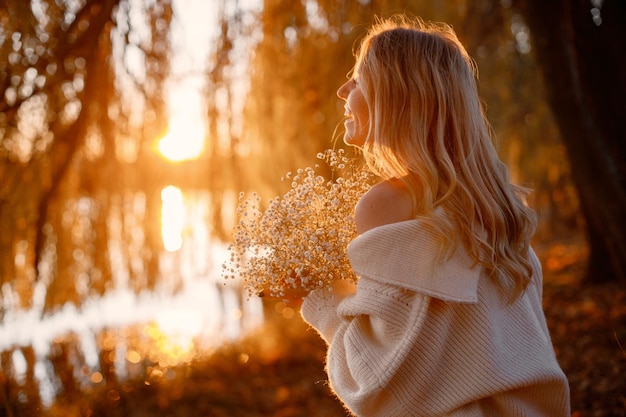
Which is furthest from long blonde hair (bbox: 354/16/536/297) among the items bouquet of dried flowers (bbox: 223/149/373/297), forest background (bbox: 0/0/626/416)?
forest background (bbox: 0/0/626/416)

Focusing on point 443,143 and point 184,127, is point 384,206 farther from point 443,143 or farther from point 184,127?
point 184,127

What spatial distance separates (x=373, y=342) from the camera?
1521 mm

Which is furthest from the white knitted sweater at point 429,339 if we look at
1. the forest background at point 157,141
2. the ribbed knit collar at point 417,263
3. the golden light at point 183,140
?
the golden light at point 183,140

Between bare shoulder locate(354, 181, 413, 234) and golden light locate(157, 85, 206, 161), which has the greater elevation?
bare shoulder locate(354, 181, 413, 234)

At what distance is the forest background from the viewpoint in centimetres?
342

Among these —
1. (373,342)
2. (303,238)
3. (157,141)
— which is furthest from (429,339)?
(157,141)

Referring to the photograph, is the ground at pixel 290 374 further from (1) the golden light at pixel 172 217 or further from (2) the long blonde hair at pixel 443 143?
(2) the long blonde hair at pixel 443 143

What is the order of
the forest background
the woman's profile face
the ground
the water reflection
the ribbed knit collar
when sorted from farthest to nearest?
the water reflection, the ground, the forest background, the woman's profile face, the ribbed knit collar

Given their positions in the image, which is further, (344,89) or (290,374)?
(290,374)

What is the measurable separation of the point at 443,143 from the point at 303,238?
472 mm

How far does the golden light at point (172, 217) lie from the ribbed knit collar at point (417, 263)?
9.20 feet

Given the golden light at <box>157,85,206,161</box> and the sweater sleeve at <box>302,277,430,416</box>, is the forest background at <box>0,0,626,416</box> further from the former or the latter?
the sweater sleeve at <box>302,277,430,416</box>

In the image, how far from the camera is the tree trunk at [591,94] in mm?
3463

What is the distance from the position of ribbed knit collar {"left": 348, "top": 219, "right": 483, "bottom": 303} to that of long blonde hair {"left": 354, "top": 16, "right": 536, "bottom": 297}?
51 millimetres
